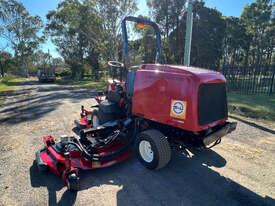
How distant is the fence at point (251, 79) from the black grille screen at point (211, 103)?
330 inches

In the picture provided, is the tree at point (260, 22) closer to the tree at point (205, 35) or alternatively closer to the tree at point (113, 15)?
the tree at point (205, 35)

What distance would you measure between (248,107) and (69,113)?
699cm

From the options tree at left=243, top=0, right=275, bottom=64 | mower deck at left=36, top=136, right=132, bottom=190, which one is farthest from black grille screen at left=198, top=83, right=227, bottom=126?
tree at left=243, top=0, right=275, bottom=64

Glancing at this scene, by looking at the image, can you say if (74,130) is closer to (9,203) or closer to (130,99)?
(130,99)

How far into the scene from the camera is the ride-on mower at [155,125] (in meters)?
2.63

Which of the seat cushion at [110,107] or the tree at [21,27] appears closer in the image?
the seat cushion at [110,107]

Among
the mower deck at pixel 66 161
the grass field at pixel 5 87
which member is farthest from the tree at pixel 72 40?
the mower deck at pixel 66 161

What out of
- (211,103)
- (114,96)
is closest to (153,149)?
(211,103)

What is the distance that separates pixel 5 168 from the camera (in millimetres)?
3246

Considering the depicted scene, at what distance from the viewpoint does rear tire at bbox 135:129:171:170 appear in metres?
2.89

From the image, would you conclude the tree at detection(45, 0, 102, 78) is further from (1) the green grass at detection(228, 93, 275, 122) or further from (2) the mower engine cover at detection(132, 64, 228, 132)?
(2) the mower engine cover at detection(132, 64, 228, 132)

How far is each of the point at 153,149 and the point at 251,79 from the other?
9.95 m

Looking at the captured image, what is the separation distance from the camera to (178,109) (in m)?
2.68

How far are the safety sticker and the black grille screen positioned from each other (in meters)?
0.25
